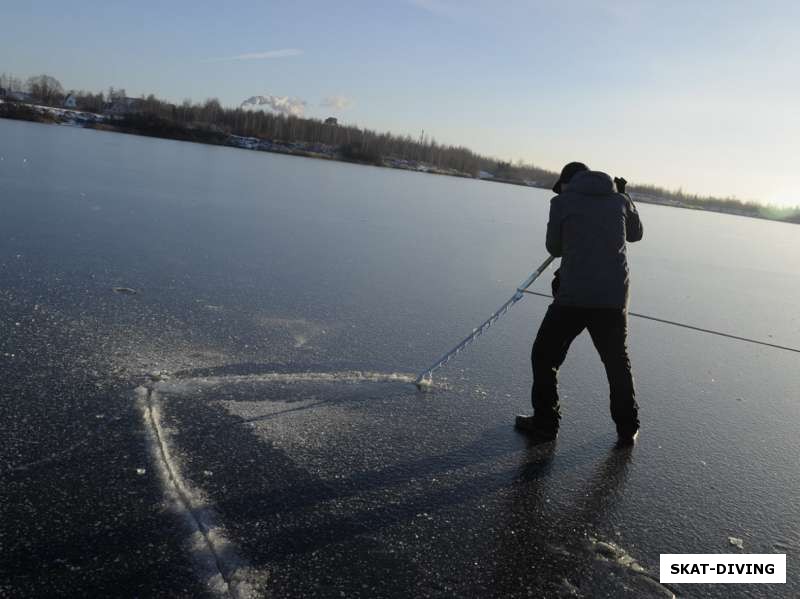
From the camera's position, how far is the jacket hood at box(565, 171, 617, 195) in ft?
11.4

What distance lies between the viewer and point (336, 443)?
326 centimetres

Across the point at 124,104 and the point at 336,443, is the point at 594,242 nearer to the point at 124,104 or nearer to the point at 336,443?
the point at 336,443

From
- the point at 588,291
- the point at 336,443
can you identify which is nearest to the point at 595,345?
the point at 588,291

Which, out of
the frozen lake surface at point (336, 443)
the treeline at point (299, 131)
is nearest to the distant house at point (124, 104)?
the treeline at point (299, 131)

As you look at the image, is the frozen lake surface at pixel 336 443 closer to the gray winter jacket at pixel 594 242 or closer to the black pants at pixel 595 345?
the black pants at pixel 595 345

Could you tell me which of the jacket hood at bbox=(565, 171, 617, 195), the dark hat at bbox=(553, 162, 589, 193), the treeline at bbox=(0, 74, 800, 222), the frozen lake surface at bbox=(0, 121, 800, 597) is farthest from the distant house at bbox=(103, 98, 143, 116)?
the jacket hood at bbox=(565, 171, 617, 195)

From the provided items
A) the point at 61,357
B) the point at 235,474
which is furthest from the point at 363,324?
the point at 235,474

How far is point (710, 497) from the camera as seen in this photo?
10.4 feet

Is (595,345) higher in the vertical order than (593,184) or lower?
lower

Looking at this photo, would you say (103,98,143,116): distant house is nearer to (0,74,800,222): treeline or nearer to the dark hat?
(0,74,800,222): treeline

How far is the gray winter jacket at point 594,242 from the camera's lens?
137 inches

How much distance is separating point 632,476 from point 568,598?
1.21 metres

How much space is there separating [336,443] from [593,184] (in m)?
1.99

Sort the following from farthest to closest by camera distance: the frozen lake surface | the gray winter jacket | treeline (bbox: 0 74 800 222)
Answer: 1. treeline (bbox: 0 74 800 222)
2. the gray winter jacket
3. the frozen lake surface
